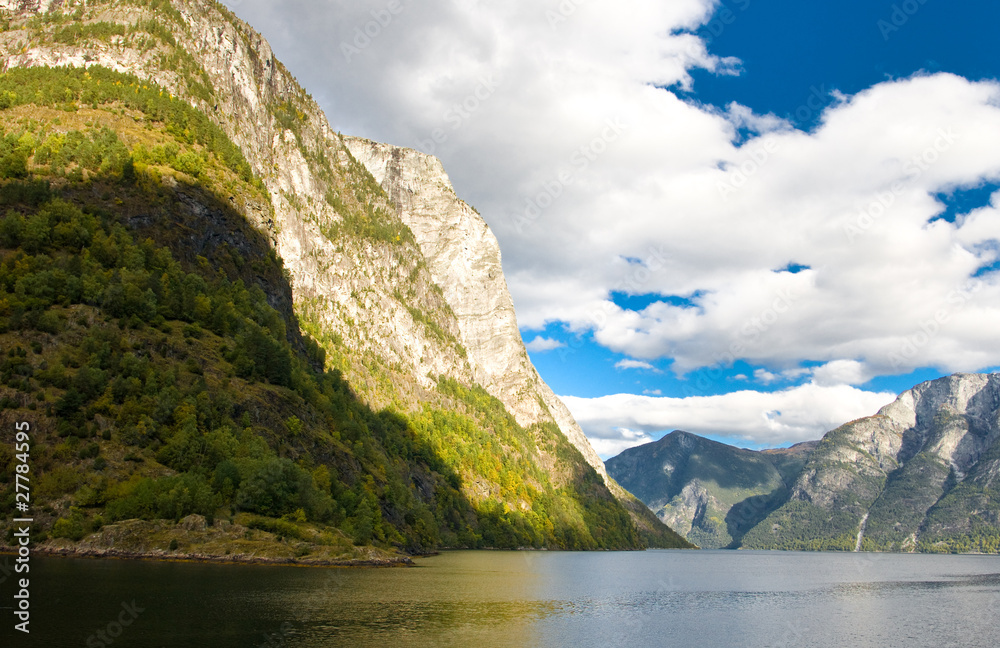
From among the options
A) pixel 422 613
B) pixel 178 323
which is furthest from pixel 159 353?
pixel 422 613

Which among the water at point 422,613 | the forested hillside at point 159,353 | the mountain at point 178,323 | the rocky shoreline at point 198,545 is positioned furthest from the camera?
the mountain at point 178,323

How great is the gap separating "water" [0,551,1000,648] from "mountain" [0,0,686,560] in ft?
41.7

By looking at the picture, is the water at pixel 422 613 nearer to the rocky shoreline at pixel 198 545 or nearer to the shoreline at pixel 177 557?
the shoreline at pixel 177 557

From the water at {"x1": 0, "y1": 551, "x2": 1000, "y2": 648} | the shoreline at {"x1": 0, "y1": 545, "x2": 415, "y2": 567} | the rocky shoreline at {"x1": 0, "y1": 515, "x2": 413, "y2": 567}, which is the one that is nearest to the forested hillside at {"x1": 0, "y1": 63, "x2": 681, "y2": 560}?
the rocky shoreline at {"x1": 0, "y1": 515, "x2": 413, "y2": 567}

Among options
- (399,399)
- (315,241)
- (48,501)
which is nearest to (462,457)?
(399,399)

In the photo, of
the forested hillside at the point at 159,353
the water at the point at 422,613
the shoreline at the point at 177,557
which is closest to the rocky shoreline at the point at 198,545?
the shoreline at the point at 177,557

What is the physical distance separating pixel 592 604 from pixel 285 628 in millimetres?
38771

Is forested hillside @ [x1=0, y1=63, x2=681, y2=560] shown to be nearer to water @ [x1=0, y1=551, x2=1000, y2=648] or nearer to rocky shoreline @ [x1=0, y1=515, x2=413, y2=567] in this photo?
rocky shoreline @ [x1=0, y1=515, x2=413, y2=567]

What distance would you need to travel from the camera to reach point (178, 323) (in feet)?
312

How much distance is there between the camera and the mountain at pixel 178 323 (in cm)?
7131

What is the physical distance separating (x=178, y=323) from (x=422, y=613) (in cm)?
6747

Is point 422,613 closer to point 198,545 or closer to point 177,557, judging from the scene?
point 177,557

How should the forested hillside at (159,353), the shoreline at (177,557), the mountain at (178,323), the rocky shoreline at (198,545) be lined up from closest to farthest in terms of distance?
the shoreline at (177,557), the rocky shoreline at (198,545), the forested hillside at (159,353), the mountain at (178,323)

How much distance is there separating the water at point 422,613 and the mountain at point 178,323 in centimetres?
1271
